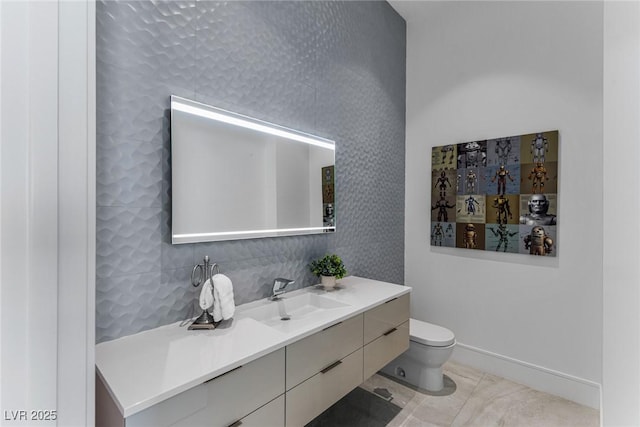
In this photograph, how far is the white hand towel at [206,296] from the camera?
1.27 m

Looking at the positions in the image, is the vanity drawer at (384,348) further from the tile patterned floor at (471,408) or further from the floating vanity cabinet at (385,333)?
the tile patterned floor at (471,408)

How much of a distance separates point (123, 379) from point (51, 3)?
1.09m

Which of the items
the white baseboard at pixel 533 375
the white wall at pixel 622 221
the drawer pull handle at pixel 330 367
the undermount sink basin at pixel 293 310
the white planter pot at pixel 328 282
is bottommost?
the white baseboard at pixel 533 375

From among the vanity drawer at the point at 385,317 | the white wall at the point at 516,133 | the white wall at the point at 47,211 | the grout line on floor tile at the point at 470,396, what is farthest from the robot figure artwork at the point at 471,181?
the white wall at the point at 47,211

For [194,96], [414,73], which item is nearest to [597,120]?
[414,73]

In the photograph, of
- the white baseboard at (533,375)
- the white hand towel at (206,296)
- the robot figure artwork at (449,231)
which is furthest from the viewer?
the robot figure artwork at (449,231)

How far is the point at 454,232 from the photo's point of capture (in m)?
2.58

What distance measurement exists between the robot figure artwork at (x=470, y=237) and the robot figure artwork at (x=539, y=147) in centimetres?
68

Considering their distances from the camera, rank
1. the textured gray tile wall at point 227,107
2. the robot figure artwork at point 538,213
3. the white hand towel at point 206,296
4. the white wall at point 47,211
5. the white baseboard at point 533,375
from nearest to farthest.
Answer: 1. the white wall at point 47,211
2. the textured gray tile wall at point 227,107
3. the white hand towel at point 206,296
4. the white baseboard at point 533,375
5. the robot figure artwork at point 538,213

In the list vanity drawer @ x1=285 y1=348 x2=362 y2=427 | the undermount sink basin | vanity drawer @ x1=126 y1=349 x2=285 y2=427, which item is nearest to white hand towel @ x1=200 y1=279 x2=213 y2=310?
the undermount sink basin

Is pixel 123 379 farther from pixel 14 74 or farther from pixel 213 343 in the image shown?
pixel 14 74

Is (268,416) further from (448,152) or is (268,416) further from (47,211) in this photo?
(448,152)

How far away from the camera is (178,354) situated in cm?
104

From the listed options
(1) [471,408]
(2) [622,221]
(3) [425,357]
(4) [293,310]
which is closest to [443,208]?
(3) [425,357]
